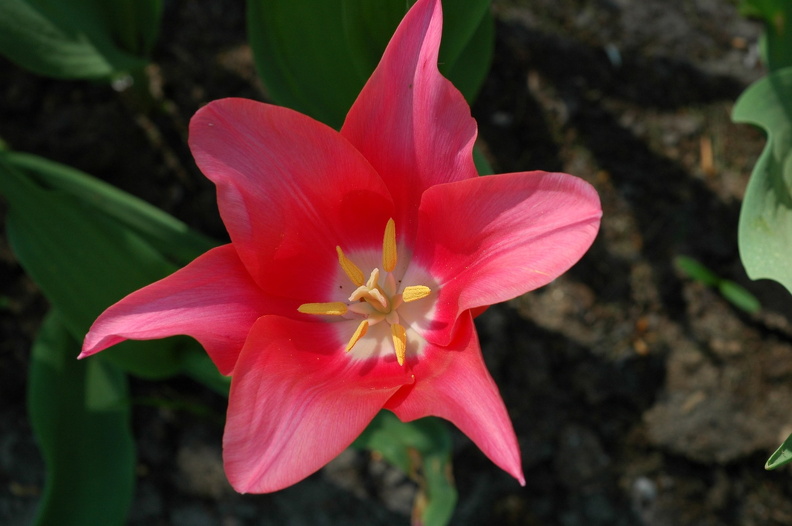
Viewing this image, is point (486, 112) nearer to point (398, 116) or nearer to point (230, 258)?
point (398, 116)

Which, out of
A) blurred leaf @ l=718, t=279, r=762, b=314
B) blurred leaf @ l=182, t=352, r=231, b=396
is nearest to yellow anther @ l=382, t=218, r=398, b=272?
blurred leaf @ l=182, t=352, r=231, b=396

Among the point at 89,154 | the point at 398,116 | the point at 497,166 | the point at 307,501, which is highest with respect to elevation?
the point at 398,116

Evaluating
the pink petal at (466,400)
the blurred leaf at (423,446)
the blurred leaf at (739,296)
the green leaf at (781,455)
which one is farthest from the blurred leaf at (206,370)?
the blurred leaf at (739,296)

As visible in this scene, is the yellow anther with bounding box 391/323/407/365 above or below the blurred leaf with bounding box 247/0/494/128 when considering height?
below

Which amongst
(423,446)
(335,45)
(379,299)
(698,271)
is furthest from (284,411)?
(698,271)

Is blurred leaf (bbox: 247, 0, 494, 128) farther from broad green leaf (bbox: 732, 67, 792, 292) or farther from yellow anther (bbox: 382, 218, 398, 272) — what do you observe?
broad green leaf (bbox: 732, 67, 792, 292)

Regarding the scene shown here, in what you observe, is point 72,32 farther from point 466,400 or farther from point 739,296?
point 739,296

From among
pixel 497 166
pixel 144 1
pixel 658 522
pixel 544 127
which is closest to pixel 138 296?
pixel 144 1
